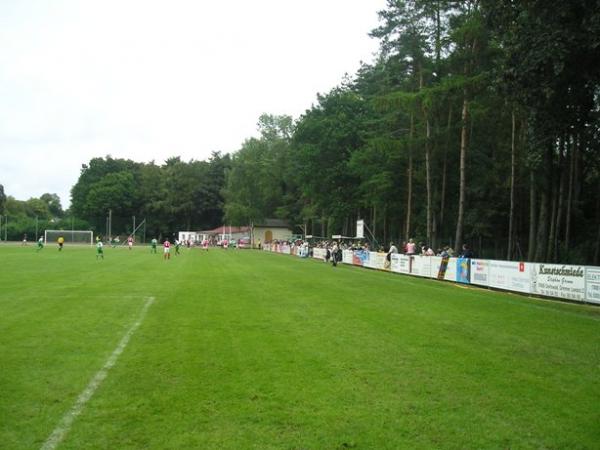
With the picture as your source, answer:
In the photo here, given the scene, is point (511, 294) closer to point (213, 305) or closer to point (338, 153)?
point (213, 305)

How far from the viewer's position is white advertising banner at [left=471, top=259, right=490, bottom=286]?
22328 millimetres

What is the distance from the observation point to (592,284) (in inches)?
651

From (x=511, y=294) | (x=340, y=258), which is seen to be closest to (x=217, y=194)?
(x=340, y=258)

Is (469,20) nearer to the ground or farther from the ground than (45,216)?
farther from the ground

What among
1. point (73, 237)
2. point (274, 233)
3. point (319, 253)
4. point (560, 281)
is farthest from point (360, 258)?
point (274, 233)

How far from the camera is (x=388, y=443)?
16.3 ft

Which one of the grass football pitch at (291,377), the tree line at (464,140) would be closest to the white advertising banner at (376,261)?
the tree line at (464,140)

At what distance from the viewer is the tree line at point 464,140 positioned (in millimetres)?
17641

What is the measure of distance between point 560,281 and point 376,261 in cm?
1863

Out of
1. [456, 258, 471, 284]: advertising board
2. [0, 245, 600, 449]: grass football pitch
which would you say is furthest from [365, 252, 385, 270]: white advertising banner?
[0, 245, 600, 449]: grass football pitch

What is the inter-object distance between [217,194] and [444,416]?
11130 centimetres

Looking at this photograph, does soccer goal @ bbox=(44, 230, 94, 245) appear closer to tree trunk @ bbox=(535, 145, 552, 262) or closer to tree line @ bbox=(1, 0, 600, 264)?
tree line @ bbox=(1, 0, 600, 264)

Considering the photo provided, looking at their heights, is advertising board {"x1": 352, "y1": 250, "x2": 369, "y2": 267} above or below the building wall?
below

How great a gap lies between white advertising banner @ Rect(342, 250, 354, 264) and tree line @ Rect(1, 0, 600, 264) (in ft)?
15.7
